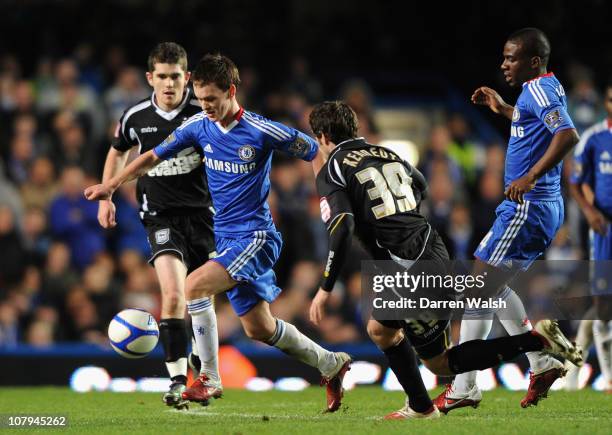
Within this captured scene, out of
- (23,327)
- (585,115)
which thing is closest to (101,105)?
(23,327)

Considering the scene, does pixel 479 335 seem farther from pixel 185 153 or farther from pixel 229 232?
pixel 185 153

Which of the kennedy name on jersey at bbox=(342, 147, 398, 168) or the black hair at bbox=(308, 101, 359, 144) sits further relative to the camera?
the black hair at bbox=(308, 101, 359, 144)

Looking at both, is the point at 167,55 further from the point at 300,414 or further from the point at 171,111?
the point at 300,414

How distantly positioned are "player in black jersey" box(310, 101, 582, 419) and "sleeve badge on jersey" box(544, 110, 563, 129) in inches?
36.2

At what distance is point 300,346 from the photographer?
8.11m

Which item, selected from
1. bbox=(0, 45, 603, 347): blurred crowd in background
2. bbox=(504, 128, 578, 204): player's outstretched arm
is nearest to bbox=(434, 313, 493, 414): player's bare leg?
bbox=(504, 128, 578, 204): player's outstretched arm

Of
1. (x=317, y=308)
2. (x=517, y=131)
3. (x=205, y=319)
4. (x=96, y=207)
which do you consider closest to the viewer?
(x=317, y=308)

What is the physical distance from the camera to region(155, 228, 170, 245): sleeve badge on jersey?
28.2 feet

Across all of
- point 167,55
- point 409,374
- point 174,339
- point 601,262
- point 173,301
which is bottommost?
point 409,374

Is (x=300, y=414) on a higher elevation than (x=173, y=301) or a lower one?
lower

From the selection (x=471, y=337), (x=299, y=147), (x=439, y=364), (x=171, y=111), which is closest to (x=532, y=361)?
(x=471, y=337)

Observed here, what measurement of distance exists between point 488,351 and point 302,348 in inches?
59.5

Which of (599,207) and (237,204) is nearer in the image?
(237,204)

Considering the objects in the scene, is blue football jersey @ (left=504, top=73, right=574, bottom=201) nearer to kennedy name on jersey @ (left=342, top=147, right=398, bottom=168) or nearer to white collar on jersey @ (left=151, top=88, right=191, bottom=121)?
kennedy name on jersey @ (left=342, top=147, right=398, bottom=168)
